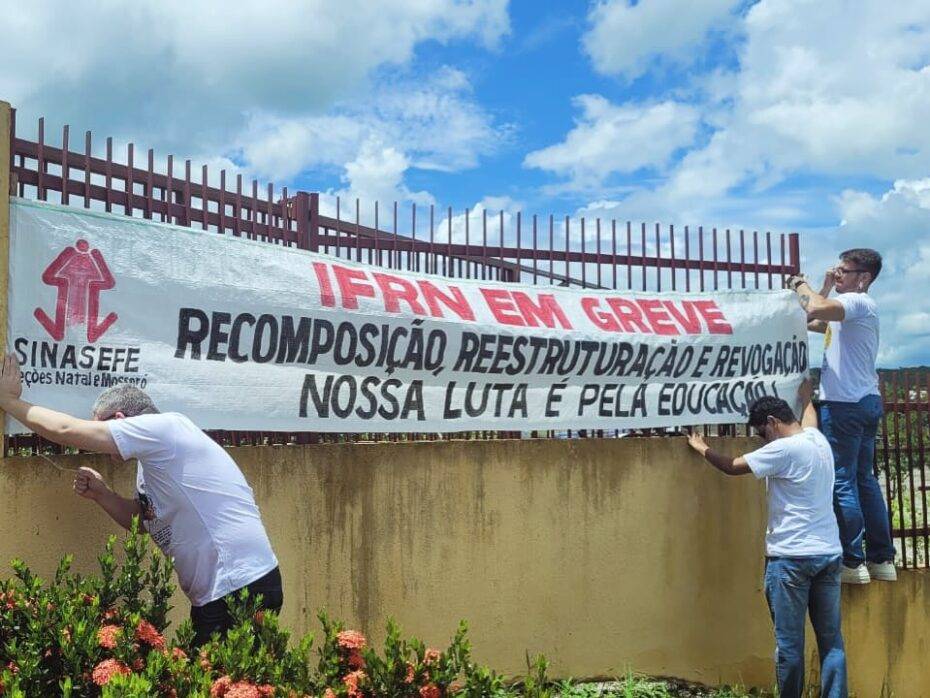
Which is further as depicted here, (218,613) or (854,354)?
(854,354)

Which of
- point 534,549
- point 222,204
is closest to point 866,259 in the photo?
point 534,549

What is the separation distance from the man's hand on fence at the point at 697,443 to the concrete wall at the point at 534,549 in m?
0.12

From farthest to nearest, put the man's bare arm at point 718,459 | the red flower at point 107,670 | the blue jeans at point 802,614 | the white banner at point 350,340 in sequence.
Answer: the man's bare arm at point 718,459 → the blue jeans at point 802,614 → the white banner at point 350,340 → the red flower at point 107,670

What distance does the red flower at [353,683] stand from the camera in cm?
300

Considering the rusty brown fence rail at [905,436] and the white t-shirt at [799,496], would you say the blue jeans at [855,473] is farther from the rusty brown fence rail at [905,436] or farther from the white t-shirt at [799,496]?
the white t-shirt at [799,496]

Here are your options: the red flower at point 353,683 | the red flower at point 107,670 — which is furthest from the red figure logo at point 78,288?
the red flower at point 353,683

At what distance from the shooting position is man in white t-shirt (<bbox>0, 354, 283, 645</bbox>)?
3611mm

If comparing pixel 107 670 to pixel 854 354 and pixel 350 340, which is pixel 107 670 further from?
pixel 854 354

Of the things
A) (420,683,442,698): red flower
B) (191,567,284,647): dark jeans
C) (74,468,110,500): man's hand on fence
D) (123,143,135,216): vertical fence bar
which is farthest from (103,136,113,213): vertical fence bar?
(420,683,442,698): red flower

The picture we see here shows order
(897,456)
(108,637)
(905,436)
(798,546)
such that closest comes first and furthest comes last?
(108,637)
(798,546)
(897,456)
(905,436)

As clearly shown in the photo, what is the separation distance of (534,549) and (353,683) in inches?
109

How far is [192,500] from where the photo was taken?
3691mm

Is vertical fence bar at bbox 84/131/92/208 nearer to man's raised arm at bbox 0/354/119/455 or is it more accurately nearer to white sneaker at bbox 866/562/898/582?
man's raised arm at bbox 0/354/119/455

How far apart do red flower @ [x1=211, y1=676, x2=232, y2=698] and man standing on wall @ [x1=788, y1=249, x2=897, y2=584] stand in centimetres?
466
